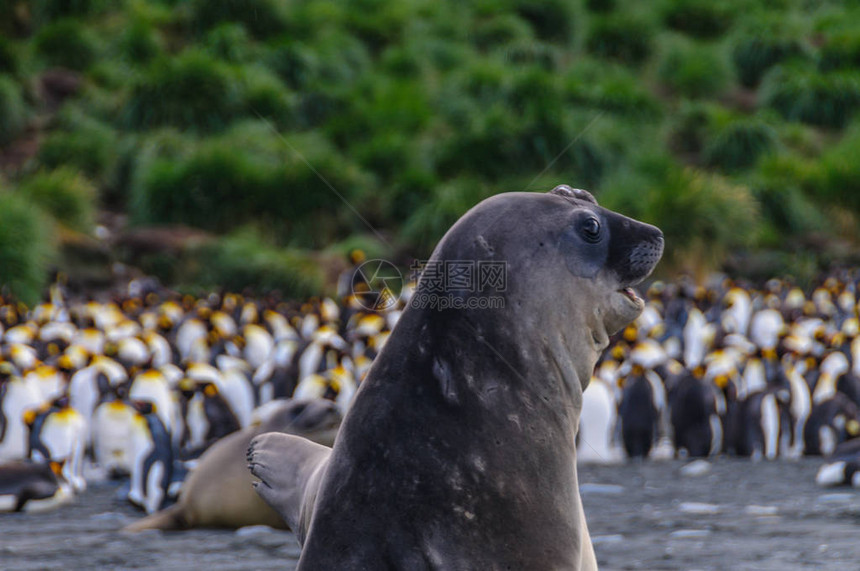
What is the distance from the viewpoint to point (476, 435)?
2.79 m

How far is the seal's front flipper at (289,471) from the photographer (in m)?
3.10

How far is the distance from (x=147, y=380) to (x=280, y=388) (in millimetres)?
1674

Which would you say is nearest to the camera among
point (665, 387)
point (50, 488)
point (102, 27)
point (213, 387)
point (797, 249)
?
point (50, 488)

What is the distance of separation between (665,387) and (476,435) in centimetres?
1005

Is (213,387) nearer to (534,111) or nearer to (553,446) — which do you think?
(553,446)

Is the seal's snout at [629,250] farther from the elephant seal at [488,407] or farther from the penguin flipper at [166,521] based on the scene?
the penguin flipper at [166,521]

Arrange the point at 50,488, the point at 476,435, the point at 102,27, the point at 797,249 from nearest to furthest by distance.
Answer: the point at 476,435 < the point at 50,488 < the point at 797,249 < the point at 102,27

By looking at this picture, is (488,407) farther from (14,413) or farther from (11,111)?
(11,111)

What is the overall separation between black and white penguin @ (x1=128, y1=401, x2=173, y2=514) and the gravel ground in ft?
0.53

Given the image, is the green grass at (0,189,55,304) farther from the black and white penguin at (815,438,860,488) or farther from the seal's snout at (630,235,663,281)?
the seal's snout at (630,235,663,281)

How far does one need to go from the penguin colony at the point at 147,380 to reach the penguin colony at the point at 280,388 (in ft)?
0.06

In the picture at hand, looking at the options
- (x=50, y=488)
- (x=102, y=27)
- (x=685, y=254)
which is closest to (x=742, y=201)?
(x=685, y=254)

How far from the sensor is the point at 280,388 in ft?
39.4

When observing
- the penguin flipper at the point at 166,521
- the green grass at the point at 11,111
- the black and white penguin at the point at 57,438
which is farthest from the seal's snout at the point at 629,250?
the green grass at the point at 11,111
